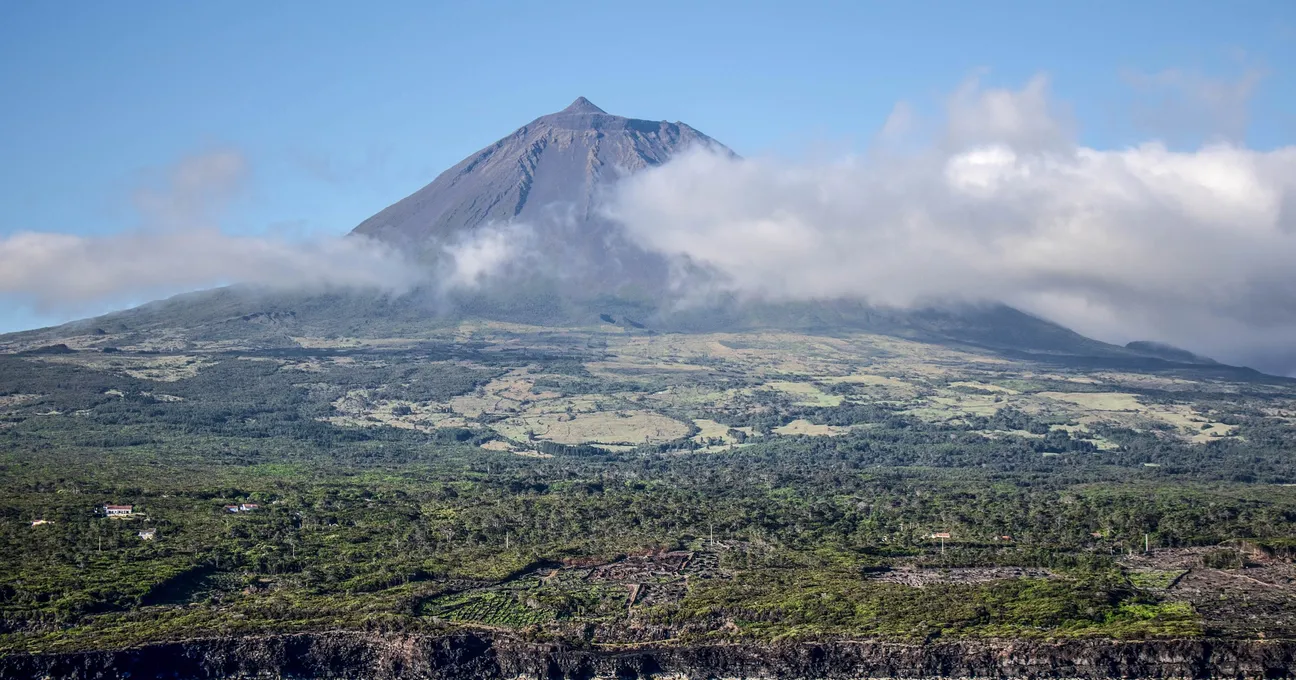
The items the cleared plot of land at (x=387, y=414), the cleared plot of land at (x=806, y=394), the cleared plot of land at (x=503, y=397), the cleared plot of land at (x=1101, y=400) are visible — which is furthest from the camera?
the cleared plot of land at (x=806, y=394)

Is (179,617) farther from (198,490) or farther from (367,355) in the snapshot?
(367,355)

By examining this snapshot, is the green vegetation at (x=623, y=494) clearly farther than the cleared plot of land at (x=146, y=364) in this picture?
No

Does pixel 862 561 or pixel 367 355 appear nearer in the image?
pixel 862 561

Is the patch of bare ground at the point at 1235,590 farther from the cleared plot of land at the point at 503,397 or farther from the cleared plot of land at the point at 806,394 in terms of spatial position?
the cleared plot of land at the point at 503,397

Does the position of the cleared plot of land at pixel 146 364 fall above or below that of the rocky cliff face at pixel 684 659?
above

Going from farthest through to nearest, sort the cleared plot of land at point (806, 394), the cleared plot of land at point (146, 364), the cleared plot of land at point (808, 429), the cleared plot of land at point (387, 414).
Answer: the cleared plot of land at point (806, 394)
the cleared plot of land at point (146, 364)
the cleared plot of land at point (387, 414)
the cleared plot of land at point (808, 429)

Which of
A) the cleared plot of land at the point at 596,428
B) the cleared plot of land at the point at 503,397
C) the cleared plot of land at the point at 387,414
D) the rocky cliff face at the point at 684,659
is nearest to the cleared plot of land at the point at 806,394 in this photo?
the cleared plot of land at the point at 596,428

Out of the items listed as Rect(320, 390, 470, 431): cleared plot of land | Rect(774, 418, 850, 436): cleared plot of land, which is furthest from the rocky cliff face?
Rect(320, 390, 470, 431): cleared plot of land

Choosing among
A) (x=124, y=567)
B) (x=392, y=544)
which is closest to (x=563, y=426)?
(x=392, y=544)
